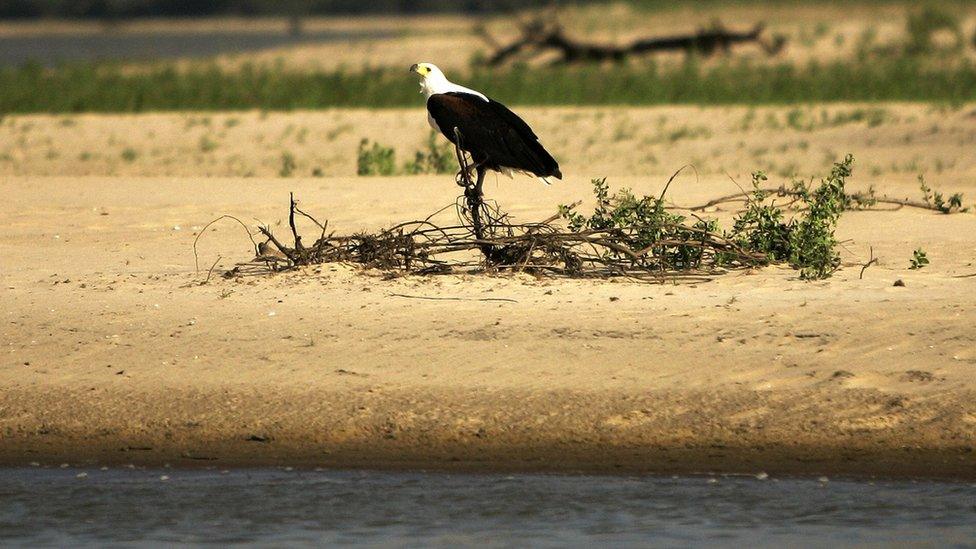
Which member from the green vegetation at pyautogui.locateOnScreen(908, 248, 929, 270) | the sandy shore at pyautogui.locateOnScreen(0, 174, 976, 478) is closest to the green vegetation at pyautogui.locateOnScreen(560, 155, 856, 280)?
the sandy shore at pyautogui.locateOnScreen(0, 174, 976, 478)

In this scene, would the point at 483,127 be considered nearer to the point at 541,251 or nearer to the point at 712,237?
the point at 541,251

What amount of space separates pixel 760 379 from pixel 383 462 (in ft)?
5.13

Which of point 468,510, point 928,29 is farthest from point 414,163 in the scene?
point 928,29

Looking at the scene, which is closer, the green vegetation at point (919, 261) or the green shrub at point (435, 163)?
the green vegetation at point (919, 261)

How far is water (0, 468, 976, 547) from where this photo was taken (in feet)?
18.7

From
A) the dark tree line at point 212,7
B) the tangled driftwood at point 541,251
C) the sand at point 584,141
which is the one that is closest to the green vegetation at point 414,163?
the sand at point 584,141

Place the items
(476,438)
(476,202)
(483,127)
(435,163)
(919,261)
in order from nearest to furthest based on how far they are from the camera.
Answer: (476,438)
(483,127)
(476,202)
(919,261)
(435,163)

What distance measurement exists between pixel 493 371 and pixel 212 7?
88.6 m

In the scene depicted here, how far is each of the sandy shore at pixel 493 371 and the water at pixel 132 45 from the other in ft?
103

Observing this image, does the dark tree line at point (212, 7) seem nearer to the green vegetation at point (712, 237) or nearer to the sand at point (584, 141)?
the sand at point (584, 141)

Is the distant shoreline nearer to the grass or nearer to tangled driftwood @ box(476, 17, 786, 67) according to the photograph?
the grass

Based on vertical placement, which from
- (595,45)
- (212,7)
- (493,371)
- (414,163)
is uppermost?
(212,7)

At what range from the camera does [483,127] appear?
26.3 ft

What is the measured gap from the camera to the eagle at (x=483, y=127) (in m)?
8.02
